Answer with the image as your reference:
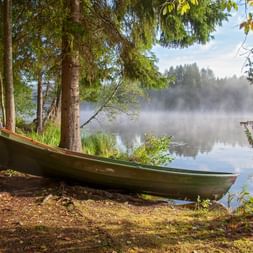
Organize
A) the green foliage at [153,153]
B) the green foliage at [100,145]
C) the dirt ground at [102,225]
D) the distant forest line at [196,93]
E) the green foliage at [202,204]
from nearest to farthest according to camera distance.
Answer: the dirt ground at [102,225] → the green foliage at [202,204] → the green foliage at [153,153] → the green foliage at [100,145] → the distant forest line at [196,93]

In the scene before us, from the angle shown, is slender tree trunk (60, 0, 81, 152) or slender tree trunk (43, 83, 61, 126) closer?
slender tree trunk (60, 0, 81, 152)

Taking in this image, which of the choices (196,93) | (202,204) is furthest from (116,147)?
(196,93)

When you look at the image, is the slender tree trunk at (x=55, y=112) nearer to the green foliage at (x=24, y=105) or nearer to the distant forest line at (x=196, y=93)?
the green foliage at (x=24, y=105)

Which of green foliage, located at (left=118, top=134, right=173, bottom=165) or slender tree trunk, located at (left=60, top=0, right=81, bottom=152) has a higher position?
slender tree trunk, located at (left=60, top=0, right=81, bottom=152)

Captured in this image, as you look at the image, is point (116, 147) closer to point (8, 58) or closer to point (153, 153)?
point (153, 153)

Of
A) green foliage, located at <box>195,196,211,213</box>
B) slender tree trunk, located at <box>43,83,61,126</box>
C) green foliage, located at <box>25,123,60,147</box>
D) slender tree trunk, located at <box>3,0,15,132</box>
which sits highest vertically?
slender tree trunk, located at <box>3,0,15,132</box>

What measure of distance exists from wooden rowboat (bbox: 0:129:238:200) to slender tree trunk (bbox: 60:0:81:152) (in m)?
0.99

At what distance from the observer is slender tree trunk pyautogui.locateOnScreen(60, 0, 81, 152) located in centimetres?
496

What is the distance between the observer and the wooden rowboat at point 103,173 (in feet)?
12.8

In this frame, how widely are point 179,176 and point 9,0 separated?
3602 millimetres

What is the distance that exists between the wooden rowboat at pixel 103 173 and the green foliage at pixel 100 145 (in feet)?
12.0

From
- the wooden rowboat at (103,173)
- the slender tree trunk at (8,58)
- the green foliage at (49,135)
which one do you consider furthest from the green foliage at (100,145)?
the wooden rowboat at (103,173)

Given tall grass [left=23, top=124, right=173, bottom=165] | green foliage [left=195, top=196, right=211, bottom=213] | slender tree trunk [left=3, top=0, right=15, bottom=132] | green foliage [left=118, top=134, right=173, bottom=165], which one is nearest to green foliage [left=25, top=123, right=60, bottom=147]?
tall grass [left=23, top=124, right=173, bottom=165]

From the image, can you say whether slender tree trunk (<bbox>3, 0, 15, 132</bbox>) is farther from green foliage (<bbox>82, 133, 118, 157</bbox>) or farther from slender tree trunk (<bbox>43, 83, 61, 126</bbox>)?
slender tree trunk (<bbox>43, 83, 61, 126</bbox>)
